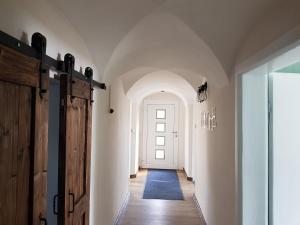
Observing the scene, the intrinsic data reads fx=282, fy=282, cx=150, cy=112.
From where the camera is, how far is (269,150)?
2.17 m

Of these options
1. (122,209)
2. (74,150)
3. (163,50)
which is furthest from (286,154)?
(122,209)

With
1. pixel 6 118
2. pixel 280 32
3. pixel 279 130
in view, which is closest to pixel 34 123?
pixel 6 118

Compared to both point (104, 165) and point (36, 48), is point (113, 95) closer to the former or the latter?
point (104, 165)

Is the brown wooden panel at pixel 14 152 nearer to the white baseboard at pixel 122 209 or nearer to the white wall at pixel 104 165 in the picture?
the white wall at pixel 104 165

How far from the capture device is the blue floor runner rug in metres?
5.36

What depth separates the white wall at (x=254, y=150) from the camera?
83.9 inches

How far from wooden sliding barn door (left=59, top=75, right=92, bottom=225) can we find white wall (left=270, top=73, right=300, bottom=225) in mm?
1415

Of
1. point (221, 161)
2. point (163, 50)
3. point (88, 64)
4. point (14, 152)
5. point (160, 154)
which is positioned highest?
point (163, 50)

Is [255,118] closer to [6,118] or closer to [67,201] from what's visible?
[67,201]

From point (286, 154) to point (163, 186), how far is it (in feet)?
14.0

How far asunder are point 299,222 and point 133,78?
3.03m

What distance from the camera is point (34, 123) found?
124cm

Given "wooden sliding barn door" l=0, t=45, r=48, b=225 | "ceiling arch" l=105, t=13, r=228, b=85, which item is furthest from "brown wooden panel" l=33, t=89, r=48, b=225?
"ceiling arch" l=105, t=13, r=228, b=85

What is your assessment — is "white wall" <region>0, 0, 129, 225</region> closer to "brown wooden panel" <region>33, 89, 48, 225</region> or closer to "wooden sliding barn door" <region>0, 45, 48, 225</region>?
"wooden sliding barn door" <region>0, 45, 48, 225</region>
